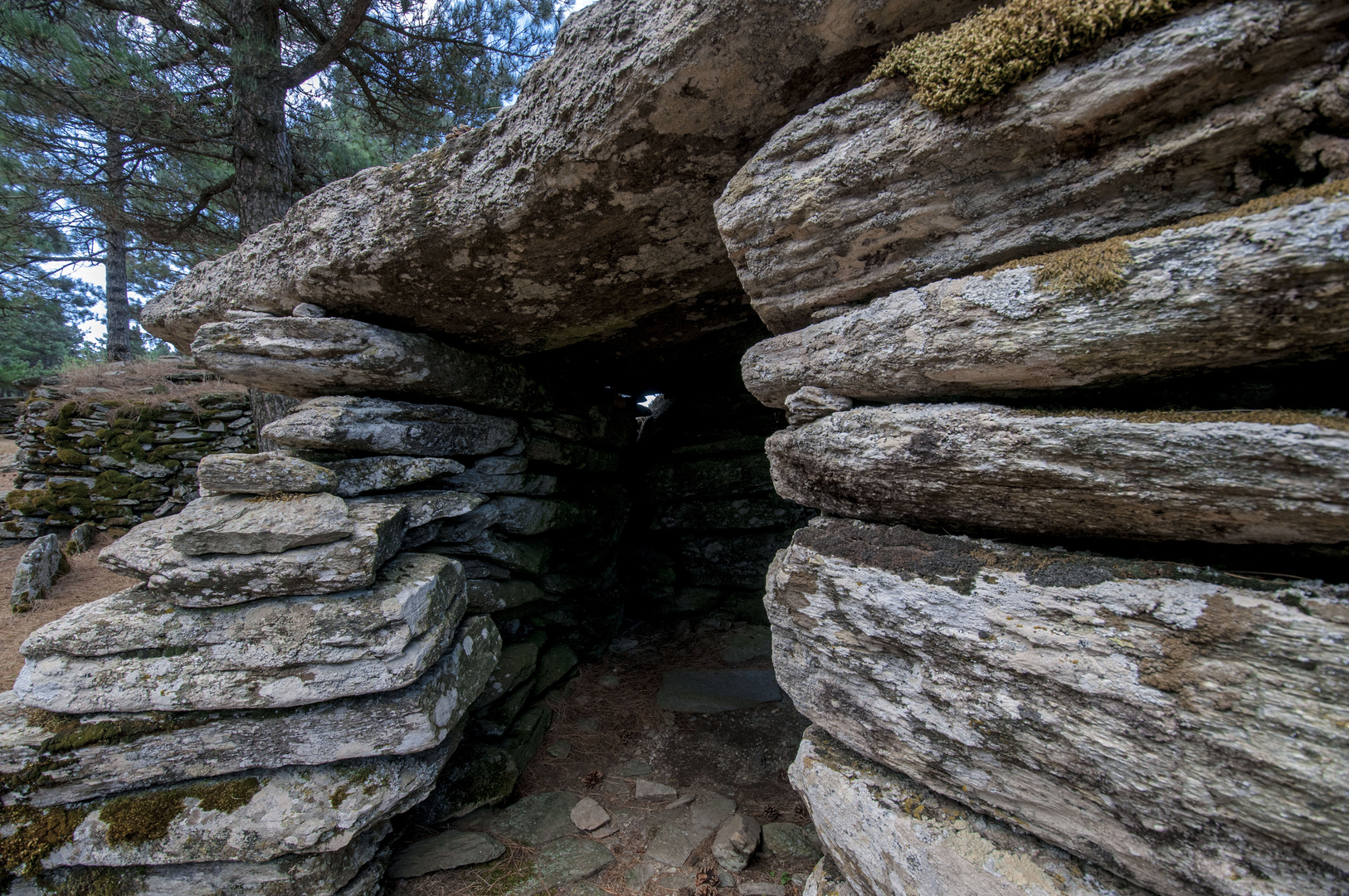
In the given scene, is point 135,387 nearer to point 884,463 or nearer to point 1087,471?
point 884,463

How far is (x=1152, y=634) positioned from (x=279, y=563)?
4.47m

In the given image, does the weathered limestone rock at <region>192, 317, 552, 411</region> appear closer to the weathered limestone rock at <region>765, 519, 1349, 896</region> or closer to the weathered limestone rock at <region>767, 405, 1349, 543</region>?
the weathered limestone rock at <region>767, 405, 1349, 543</region>

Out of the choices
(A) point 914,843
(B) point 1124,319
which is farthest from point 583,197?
(A) point 914,843

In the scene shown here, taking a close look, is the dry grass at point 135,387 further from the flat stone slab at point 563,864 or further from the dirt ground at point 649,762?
the flat stone slab at point 563,864

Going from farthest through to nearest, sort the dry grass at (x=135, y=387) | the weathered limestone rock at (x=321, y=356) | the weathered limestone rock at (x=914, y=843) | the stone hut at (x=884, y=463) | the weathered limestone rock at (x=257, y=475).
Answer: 1. the dry grass at (x=135, y=387)
2. the weathered limestone rock at (x=321, y=356)
3. the weathered limestone rock at (x=257, y=475)
4. the weathered limestone rock at (x=914, y=843)
5. the stone hut at (x=884, y=463)

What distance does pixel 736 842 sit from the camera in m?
3.83

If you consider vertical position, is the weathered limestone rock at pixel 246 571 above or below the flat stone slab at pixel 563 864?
above

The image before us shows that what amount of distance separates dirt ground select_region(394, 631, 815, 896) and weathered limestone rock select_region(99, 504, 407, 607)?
2.09 metres

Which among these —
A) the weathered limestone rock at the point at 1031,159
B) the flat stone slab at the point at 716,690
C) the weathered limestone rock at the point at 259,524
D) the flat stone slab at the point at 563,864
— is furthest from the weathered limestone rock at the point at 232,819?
the weathered limestone rock at the point at 1031,159

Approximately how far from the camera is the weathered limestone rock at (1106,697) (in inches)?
64.8

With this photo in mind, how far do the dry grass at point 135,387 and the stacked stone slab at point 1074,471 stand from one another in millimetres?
11687

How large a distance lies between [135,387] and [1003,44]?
1537 cm

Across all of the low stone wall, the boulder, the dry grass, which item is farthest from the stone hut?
the dry grass

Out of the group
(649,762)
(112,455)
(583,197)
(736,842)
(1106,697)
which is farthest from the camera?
(112,455)
